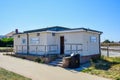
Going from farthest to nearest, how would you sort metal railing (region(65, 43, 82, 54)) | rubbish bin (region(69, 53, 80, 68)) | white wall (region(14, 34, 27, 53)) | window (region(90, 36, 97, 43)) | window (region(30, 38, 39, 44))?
white wall (region(14, 34, 27, 53)) < window (region(30, 38, 39, 44)) < window (region(90, 36, 97, 43)) < metal railing (region(65, 43, 82, 54)) < rubbish bin (region(69, 53, 80, 68))

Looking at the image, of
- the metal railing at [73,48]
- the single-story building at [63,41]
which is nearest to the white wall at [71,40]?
the single-story building at [63,41]

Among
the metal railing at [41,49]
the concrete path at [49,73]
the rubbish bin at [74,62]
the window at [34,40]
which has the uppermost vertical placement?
the window at [34,40]

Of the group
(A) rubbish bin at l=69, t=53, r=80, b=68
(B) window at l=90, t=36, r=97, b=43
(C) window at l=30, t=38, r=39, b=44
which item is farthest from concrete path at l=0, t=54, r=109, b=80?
(C) window at l=30, t=38, r=39, b=44

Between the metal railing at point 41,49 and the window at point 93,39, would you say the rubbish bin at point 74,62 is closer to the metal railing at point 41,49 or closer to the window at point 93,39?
the window at point 93,39

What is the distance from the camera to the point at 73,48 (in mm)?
21672

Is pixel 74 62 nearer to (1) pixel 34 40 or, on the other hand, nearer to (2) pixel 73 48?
(2) pixel 73 48

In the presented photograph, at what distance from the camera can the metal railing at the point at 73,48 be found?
21125 millimetres

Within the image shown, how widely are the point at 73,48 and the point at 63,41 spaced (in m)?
2.20

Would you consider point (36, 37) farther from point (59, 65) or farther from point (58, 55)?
point (59, 65)

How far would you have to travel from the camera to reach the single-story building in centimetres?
2122

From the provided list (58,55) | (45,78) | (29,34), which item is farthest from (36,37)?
(45,78)

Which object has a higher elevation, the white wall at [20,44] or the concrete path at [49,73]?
the white wall at [20,44]

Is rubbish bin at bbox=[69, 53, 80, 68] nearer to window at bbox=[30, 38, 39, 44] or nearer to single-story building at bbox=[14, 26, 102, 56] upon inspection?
single-story building at bbox=[14, 26, 102, 56]

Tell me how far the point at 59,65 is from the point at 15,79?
7078 mm
